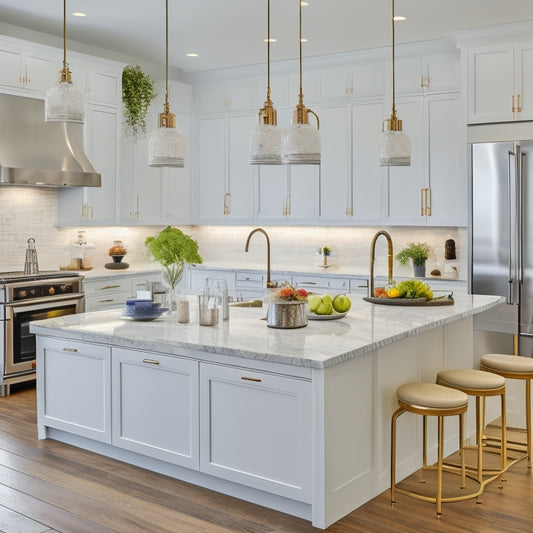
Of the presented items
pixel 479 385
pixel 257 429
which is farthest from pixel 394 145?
pixel 257 429

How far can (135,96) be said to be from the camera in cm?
740

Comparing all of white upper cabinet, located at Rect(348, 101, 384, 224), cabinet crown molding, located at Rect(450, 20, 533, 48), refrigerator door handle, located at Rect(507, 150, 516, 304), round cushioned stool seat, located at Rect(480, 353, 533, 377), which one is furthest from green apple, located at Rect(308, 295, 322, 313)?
cabinet crown molding, located at Rect(450, 20, 533, 48)

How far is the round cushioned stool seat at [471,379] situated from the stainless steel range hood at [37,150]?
12.7 ft

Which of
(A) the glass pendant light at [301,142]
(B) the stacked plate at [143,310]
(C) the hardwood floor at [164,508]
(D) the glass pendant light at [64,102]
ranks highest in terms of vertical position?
(D) the glass pendant light at [64,102]

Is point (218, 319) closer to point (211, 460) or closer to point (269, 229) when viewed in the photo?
point (211, 460)

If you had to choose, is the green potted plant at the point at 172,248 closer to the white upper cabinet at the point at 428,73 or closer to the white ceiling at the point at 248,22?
the white ceiling at the point at 248,22

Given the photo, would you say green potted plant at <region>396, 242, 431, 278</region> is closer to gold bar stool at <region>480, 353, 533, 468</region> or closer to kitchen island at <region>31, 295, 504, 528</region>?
kitchen island at <region>31, 295, 504, 528</region>

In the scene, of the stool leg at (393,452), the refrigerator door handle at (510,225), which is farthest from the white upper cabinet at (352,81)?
the stool leg at (393,452)

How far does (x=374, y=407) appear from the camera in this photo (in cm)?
350

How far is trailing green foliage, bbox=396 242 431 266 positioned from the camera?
669cm

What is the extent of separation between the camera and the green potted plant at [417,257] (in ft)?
21.9

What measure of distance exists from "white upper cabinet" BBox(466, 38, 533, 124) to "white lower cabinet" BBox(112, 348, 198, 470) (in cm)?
385

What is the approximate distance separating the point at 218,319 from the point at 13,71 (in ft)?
11.1

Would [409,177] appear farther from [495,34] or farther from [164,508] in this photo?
[164,508]
